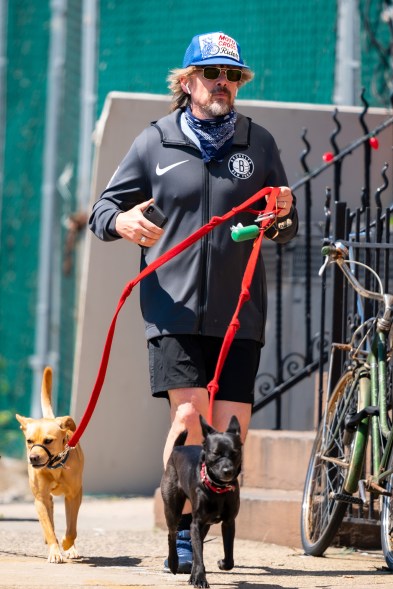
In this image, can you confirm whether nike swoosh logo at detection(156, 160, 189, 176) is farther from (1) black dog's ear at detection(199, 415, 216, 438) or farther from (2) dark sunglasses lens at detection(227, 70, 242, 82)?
(1) black dog's ear at detection(199, 415, 216, 438)

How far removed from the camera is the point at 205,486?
514 cm

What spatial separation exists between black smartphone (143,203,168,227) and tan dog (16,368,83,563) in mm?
1067

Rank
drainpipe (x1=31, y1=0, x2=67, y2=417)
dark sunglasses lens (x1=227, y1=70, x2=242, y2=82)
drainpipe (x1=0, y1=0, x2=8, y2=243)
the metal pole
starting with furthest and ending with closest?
drainpipe (x1=0, y1=0, x2=8, y2=243) < drainpipe (x1=31, y1=0, x2=67, y2=417) < the metal pole < dark sunglasses lens (x1=227, y1=70, x2=242, y2=82)

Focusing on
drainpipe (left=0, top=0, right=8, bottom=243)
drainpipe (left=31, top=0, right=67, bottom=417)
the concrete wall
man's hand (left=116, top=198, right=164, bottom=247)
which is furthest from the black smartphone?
drainpipe (left=0, top=0, right=8, bottom=243)

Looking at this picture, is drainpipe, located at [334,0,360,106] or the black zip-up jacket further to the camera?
drainpipe, located at [334,0,360,106]

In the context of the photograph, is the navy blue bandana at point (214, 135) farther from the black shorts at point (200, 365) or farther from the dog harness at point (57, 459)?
the dog harness at point (57, 459)

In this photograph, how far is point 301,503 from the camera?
23.0 feet

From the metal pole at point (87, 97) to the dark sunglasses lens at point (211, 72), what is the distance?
7251mm

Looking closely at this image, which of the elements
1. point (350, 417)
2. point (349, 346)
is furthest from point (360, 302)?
point (350, 417)

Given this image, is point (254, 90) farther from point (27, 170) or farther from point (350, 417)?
point (350, 417)

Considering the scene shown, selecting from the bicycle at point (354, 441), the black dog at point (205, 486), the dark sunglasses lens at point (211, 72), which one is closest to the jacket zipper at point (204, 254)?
the dark sunglasses lens at point (211, 72)

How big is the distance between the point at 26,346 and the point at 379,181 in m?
5.73

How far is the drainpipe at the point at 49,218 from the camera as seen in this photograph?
44.5ft

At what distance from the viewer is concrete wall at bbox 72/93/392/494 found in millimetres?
9219
